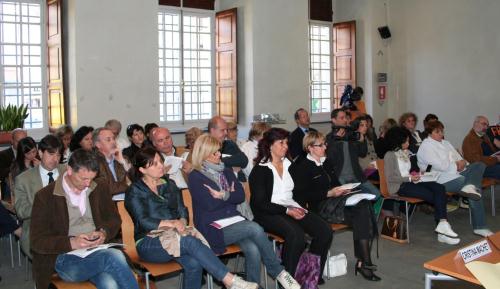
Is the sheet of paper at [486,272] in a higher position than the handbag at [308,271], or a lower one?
higher

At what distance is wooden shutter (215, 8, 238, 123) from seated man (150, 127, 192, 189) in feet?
10.9

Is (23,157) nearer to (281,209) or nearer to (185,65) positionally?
(281,209)

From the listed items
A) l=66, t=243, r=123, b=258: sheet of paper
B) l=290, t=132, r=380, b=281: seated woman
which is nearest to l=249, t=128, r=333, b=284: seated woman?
l=290, t=132, r=380, b=281: seated woman

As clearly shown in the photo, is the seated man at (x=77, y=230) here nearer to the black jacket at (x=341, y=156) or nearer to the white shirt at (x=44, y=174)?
the white shirt at (x=44, y=174)

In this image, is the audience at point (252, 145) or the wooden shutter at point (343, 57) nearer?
the audience at point (252, 145)

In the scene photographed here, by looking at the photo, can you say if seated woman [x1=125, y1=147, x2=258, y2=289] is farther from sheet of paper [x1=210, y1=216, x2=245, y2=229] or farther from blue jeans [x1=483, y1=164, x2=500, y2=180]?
blue jeans [x1=483, y1=164, x2=500, y2=180]

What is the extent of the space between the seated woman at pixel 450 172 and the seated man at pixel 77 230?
359 centimetres

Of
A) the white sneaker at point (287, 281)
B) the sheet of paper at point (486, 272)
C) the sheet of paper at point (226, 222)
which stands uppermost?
the sheet of paper at point (486, 272)

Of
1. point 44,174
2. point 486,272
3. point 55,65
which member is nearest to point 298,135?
point 55,65

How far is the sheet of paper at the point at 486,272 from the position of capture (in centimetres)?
229

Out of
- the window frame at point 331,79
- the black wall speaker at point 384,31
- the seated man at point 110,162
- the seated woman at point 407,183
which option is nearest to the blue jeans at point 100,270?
the seated man at point 110,162

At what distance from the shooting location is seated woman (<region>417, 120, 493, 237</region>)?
5629mm

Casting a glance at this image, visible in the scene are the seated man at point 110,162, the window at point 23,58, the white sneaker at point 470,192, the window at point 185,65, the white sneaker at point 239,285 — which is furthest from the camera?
the window at point 185,65

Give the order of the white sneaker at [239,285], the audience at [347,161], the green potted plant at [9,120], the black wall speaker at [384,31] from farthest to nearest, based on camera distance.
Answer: the black wall speaker at [384,31]
the green potted plant at [9,120]
the audience at [347,161]
the white sneaker at [239,285]
